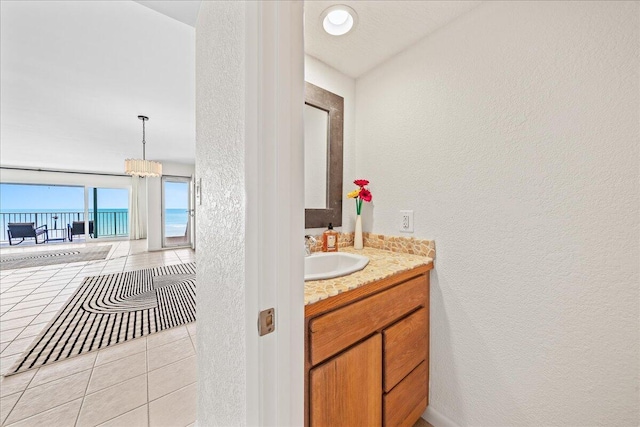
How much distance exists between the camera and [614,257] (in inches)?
32.8

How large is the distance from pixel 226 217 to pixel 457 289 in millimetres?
1130

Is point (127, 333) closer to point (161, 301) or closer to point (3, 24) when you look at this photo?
point (161, 301)

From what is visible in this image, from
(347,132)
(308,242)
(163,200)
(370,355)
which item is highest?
(347,132)

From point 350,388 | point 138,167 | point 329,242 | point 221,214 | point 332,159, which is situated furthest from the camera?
point 138,167

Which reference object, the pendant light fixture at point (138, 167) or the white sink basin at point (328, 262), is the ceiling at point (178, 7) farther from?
the pendant light fixture at point (138, 167)

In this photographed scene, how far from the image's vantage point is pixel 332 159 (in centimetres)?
158

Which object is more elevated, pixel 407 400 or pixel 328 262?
pixel 328 262

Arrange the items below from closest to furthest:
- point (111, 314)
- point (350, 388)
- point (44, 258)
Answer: point (350, 388), point (111, 314), point (44, 258)

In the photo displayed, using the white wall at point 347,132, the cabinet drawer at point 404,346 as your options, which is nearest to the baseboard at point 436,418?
the cabinet drawer at point 404,346

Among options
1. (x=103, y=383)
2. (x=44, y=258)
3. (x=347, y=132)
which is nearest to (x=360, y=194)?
(x=347, y=132)

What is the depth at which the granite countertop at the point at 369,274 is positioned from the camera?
0.81 meters

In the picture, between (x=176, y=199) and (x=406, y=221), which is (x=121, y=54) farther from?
(x=176, y=199)

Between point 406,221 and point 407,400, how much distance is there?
2.86ft

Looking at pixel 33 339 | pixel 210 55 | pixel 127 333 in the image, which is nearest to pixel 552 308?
pixel 210 55
